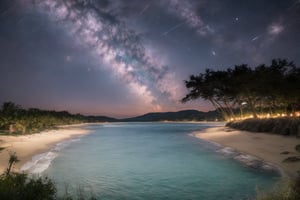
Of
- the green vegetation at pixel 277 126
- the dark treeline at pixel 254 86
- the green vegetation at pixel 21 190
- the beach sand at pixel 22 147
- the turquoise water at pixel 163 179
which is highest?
the dark treeline at pixel 254 86

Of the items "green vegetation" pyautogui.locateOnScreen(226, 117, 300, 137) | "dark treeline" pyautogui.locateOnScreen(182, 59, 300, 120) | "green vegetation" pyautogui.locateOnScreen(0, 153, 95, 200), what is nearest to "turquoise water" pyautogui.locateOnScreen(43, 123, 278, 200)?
"green vegetation" pyautogui.locateOnScreen(0, 153, 95, 200)

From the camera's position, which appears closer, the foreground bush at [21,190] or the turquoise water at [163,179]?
the foreground bush at [21,190]

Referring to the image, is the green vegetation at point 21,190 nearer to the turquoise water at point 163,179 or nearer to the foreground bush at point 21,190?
the foreground bush at point 21,190

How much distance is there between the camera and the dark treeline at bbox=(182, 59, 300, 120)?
1719 inches

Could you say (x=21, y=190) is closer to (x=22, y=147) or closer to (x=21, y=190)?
(x=21, y=190)

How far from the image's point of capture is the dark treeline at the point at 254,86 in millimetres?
43656

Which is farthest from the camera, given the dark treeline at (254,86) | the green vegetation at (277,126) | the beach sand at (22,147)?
the dark treeline at (254,86)

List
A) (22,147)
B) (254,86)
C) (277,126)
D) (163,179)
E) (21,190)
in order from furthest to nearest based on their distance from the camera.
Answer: (254,86) → (277,126) → (22,147) → (163,179) → (21,190)

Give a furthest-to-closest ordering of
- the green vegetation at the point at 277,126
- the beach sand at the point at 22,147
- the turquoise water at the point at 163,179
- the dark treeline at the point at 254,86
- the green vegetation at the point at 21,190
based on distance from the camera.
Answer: the dark treeline at the point at 254,86, the green vegetation at the point at 277,126, the beach sand at the point at 22,147, the turquoise water at the point at 163,179, the green vegetation at the point at 21,190

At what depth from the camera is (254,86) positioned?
156ft

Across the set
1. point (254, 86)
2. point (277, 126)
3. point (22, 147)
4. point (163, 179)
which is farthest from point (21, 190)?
point (254, 86)

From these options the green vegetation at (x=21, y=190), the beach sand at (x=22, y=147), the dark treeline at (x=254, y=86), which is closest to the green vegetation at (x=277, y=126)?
the dark treeline at (x=254, y=86)

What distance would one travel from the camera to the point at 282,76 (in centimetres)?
4678

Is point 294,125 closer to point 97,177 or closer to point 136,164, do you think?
point 136,164
